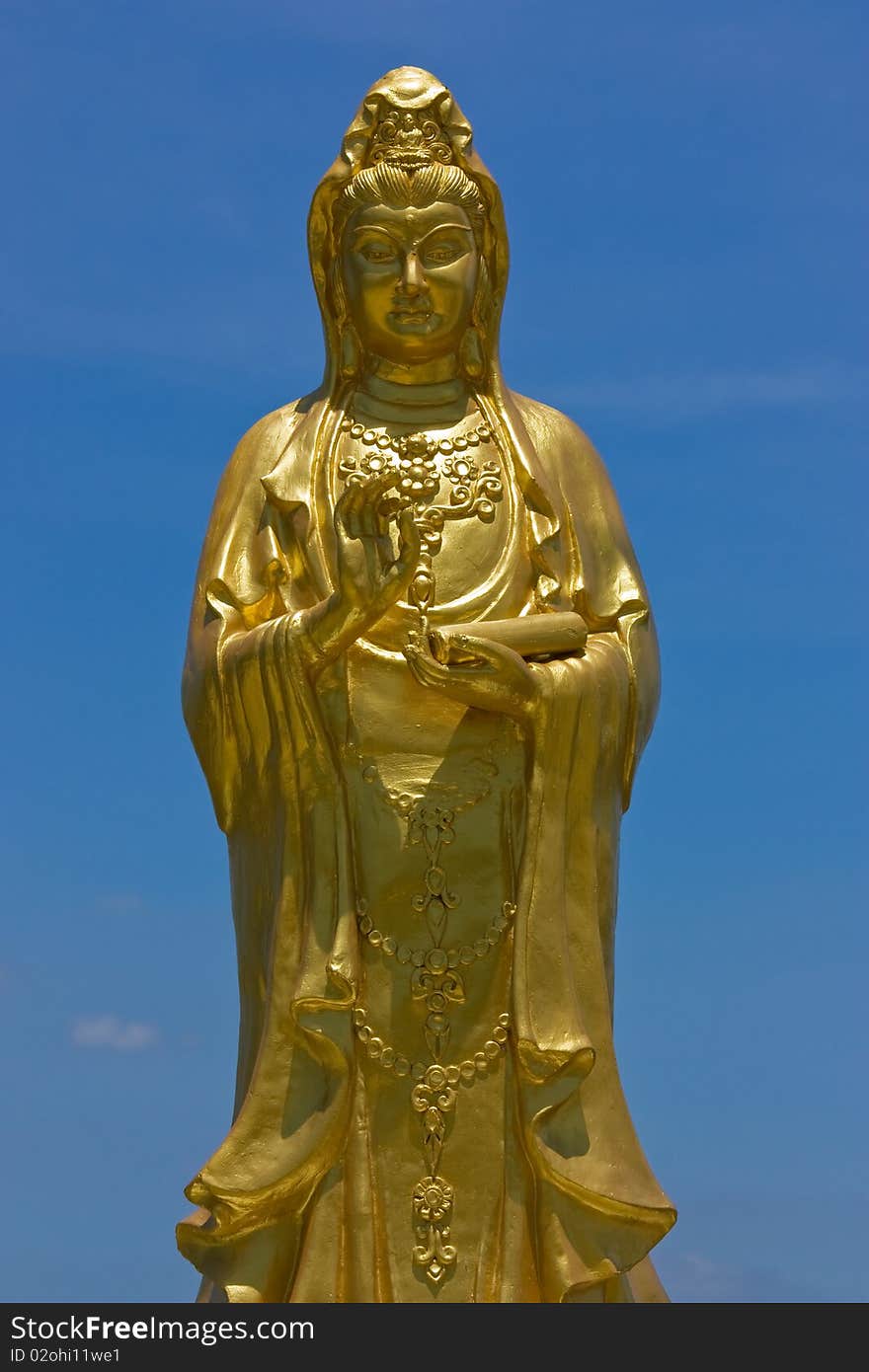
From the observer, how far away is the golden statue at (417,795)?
11984 mm

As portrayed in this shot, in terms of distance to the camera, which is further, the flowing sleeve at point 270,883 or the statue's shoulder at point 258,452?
the statue's shoulder at point 258,452

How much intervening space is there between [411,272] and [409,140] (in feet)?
1.55

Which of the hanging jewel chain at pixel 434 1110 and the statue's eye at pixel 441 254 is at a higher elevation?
the statue's eye at pixel 441 254

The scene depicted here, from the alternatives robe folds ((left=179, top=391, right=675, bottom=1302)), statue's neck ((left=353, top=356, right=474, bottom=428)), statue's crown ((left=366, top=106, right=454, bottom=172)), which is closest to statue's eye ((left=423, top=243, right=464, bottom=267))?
statue's crown ((left=366, top=106, right=454, bottom=172))

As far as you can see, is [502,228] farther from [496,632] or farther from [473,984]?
[473,984]

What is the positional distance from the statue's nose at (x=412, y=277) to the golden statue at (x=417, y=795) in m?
0.01

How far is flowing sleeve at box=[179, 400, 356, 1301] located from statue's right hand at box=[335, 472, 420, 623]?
29cm

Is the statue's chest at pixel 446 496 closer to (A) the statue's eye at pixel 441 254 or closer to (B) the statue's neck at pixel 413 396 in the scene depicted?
(B) the statue's neck at pixel 413 396

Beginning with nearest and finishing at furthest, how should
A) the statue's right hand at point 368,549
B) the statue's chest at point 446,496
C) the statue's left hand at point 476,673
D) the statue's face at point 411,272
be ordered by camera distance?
the statue's right hand at point 368,549 → the statue's left hand at point 476,673 → the statue's chest at point 446,496 → the statue's face at point 411,272

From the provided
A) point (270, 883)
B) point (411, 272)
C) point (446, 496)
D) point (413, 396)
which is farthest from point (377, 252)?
point (270, 883)

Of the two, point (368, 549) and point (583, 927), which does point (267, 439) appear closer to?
point (368, 549)

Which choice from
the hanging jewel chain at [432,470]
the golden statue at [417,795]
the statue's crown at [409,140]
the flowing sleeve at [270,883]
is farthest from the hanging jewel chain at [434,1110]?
the statue's crown at [409,140]

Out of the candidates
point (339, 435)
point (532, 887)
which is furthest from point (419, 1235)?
point (339, 435)

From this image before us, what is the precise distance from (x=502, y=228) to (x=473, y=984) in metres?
2.70
